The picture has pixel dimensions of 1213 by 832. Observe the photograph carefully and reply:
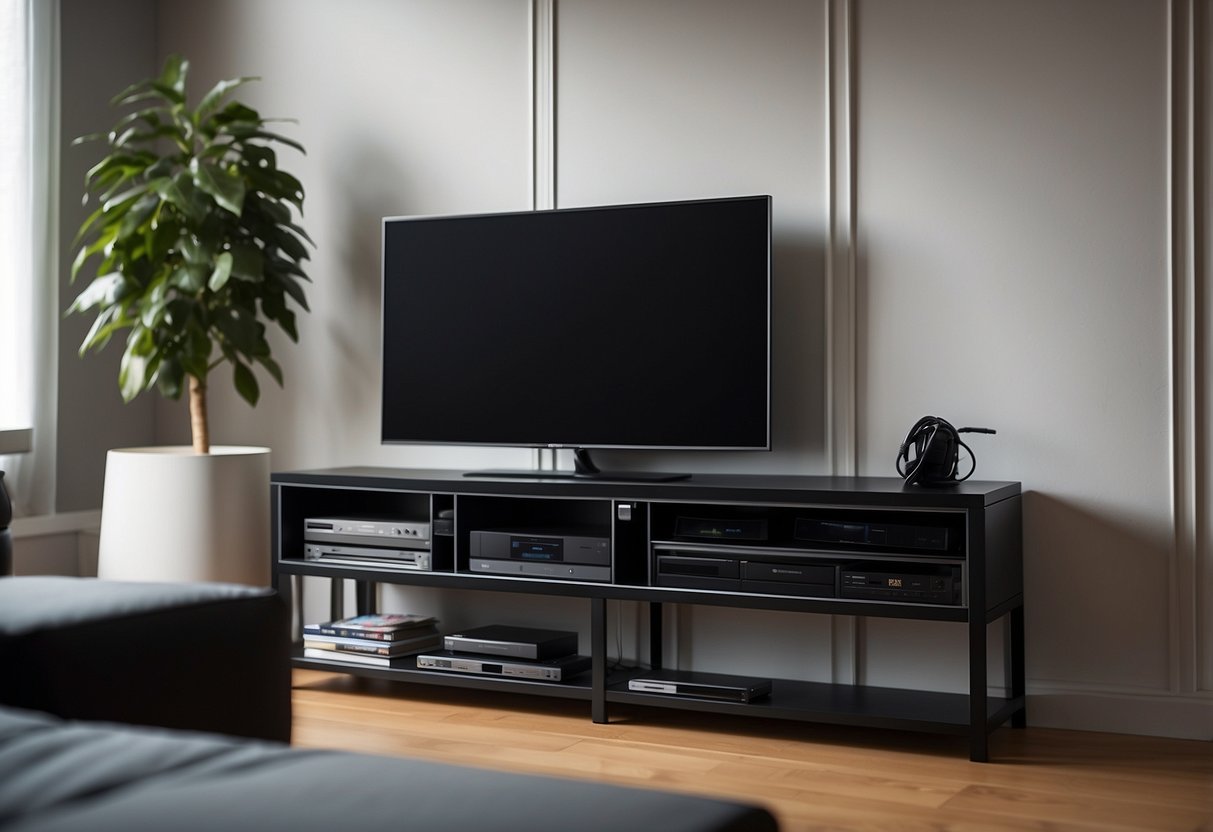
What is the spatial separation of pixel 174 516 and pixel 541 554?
1.10 m

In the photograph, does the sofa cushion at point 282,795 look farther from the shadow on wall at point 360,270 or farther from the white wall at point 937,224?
the shadow on wall at point 360,270

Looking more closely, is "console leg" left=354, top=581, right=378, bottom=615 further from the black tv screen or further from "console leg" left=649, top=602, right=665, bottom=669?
"console leg" left=649, top=602, right=665, bottom=669

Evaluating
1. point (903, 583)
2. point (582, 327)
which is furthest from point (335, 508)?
point (903, 583)

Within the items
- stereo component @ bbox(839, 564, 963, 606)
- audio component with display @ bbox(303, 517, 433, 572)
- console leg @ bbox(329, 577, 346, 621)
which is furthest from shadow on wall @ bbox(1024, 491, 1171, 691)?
console leg @ bbox(329, 577, 346, 621)

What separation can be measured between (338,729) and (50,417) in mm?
1661

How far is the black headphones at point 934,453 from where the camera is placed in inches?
123

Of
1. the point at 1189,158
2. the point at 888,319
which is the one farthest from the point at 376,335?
the point at 1189,158

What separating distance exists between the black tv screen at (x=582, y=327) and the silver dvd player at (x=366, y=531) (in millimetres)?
276

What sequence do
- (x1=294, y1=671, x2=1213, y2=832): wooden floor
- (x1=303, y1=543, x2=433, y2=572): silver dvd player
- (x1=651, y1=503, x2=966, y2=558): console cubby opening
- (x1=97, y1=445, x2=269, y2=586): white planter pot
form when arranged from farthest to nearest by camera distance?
(x1=97, y1=445, x2=269, y2=586): white planter pot < (x1=303, y1=543, x2=433, y2=572): silver dvd player < (x1=651, y1=503, x2=966, y2=558): console cubby opening < (x1=294, y1=671, x2=1213, y2=832): wooden floor

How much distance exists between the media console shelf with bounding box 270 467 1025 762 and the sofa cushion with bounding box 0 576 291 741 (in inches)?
49.1

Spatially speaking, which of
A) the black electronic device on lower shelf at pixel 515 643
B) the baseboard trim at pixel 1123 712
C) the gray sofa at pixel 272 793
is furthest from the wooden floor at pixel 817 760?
the gray sofa at pixel 272 793

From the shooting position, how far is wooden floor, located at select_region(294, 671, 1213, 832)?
251cm

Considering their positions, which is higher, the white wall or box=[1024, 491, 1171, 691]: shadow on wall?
the white wall

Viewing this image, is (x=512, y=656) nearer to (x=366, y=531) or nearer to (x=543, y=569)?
(x=543, y=569)
